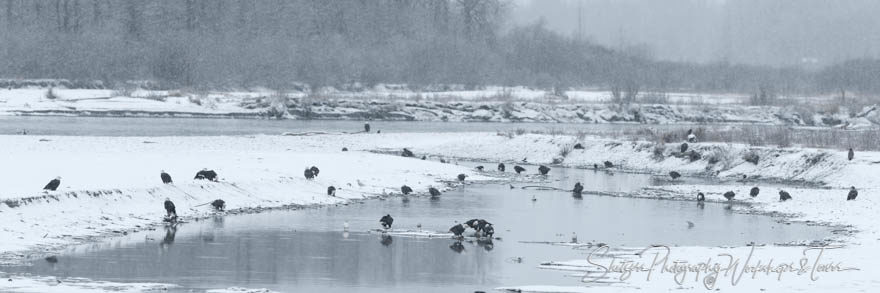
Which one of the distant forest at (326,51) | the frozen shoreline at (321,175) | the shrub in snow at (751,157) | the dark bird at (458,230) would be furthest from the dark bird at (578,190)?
the distant forest at (326,51)

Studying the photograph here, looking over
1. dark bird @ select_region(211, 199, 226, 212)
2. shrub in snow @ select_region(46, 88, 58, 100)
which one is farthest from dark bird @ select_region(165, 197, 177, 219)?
shrub in snow @ select_region(46, 88, 58, 100)

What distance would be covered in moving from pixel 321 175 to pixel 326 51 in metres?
Answer: 59.2

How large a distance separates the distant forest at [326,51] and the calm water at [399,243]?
154 feet

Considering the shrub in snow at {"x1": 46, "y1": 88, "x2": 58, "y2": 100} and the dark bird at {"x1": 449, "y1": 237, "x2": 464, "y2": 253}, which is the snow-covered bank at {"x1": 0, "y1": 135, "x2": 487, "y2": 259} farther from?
the shrub in snow at {"x1": 46, "y1": 88, "x2": 58, "y2": 100}

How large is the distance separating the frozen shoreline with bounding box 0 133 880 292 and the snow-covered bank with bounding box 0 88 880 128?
50.3 feet

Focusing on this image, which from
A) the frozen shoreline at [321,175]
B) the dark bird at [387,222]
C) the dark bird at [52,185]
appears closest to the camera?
the frozen shoreline at [321,175]

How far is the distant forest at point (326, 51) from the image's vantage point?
263 feet

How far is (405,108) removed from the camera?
6950 cm

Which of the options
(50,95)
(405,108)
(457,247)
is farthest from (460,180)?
(50,95)

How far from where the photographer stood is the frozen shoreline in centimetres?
2208

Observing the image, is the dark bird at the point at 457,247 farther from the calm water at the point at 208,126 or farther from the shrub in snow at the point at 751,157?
the calm water at the point at 208,126

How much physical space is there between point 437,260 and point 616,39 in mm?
140338

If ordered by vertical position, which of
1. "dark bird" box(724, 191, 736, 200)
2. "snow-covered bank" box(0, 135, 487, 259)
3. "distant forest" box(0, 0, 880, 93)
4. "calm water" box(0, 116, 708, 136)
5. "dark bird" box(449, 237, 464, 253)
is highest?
"distant forest" box(0, 0, 880, 93)

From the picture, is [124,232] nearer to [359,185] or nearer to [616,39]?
[359,185]
